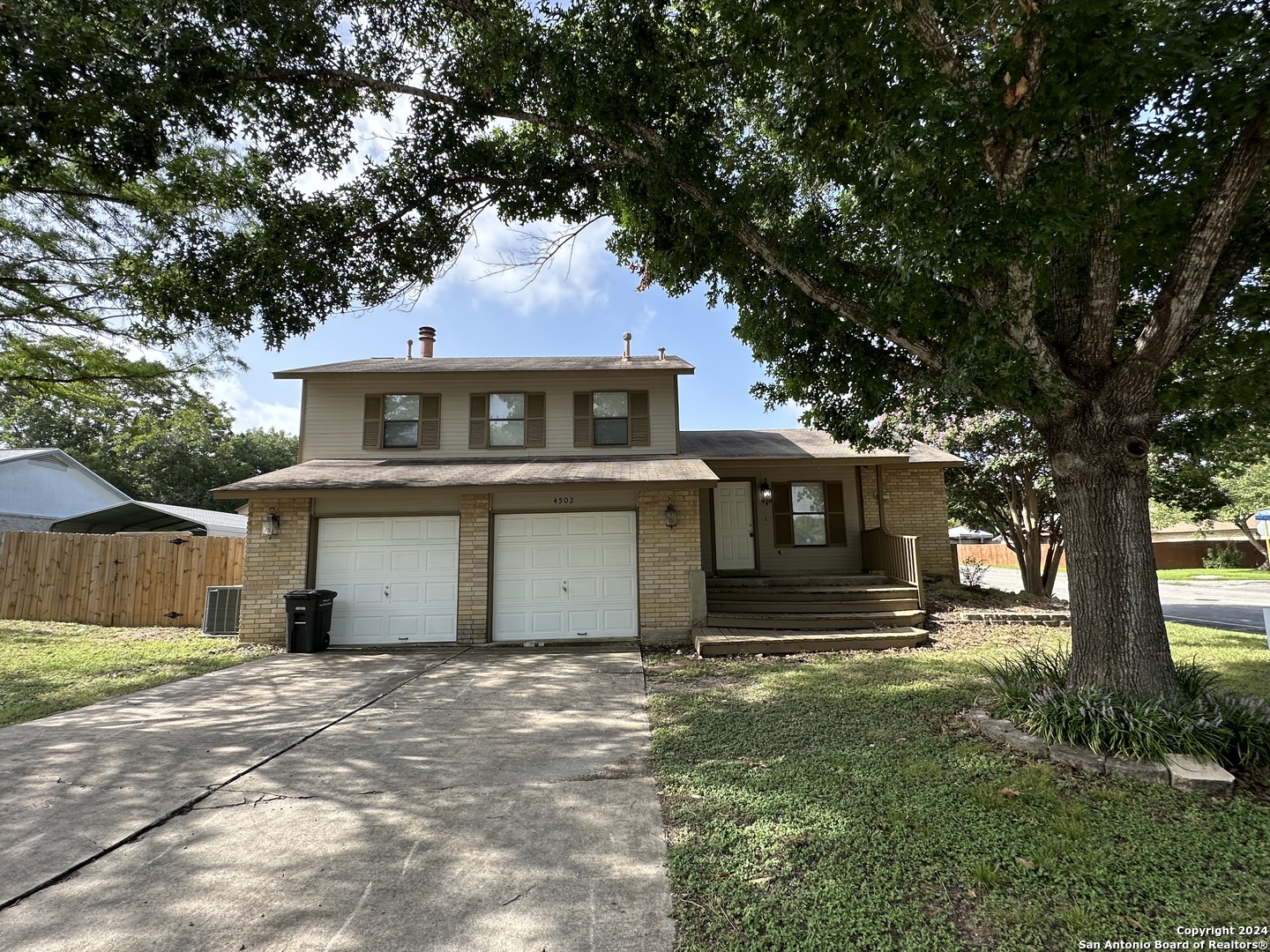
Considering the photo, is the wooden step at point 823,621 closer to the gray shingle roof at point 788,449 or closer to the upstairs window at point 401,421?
the gray shingle roof at point 788,449

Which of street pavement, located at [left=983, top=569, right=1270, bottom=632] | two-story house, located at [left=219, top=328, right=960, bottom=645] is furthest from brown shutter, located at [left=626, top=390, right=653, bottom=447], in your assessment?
street pavement, located at [left=983, top=569, right=1270, bottom=632]

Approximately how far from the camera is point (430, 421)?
1152cm

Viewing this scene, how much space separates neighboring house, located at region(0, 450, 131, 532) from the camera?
1830 centimetres

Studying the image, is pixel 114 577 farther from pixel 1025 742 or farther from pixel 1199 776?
pixel 1199 776

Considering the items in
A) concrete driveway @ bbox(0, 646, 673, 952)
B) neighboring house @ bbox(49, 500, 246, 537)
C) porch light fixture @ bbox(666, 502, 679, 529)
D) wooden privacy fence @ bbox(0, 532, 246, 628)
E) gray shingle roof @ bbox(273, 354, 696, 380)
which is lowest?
concrete driveway @ bbox(0, 646, 673, 952)

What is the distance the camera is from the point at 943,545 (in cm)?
1326

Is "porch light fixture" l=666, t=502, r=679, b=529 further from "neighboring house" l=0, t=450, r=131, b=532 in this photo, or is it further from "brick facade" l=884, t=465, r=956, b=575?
"neighboring house" l=0, t=450, r=131, b=532

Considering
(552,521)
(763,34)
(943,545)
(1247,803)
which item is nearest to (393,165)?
(763,34)

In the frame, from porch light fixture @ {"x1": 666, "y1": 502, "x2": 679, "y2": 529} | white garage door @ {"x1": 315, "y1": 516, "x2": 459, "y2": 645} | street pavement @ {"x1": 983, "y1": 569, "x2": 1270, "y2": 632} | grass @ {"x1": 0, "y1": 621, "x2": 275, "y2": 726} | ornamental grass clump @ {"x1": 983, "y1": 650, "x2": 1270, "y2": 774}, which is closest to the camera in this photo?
ornamental grass clump @ {"x1": 983, "y1": 650, "x2": 1270, "y2": 774}

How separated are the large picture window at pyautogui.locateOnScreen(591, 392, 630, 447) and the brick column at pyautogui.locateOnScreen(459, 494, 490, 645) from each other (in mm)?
2741

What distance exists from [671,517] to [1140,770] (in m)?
6.69

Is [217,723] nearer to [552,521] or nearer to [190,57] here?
[552,521]

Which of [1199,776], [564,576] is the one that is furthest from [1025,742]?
[564,576]

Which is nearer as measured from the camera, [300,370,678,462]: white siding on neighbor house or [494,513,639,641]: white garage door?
[494,513,639,641]: white garage door
